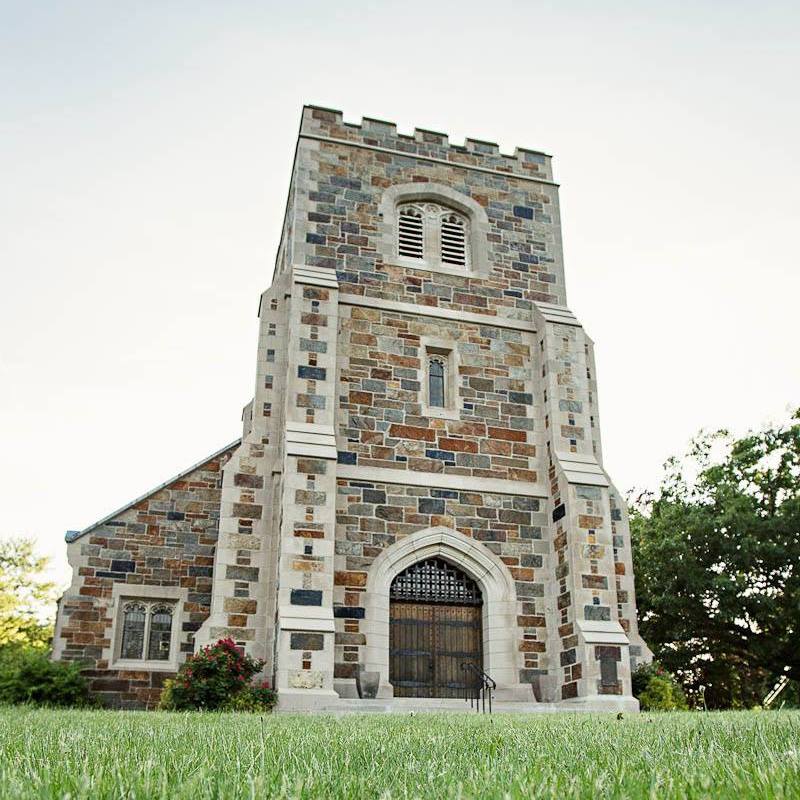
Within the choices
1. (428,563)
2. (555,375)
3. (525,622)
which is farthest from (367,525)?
(555,375)

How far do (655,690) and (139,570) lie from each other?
9906 mm

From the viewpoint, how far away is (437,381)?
16.0 metres

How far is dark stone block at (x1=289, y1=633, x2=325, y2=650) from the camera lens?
1222 centimetres

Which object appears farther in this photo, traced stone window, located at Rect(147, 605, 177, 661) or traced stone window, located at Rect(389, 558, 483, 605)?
traced stone window, located at Rect(147, 605, 177, 661)

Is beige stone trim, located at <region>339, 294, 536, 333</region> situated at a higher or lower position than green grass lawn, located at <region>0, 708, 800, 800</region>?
higher

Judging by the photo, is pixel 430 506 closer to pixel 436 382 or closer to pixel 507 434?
pixel 507 434

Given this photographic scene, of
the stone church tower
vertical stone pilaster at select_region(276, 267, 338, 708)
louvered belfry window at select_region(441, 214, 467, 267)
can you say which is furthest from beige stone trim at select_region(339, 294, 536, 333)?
louvered belfry window at select_region(441, 214, 467, 267)

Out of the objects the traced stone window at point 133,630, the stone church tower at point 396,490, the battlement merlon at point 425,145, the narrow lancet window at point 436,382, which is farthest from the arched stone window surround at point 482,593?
the battlement merlon at point 425,145

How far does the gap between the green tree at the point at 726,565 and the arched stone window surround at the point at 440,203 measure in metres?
9.85

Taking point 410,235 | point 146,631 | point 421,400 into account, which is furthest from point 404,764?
point 410,235

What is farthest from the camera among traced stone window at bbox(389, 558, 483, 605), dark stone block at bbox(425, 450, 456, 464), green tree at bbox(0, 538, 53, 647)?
green tree at bbox(0, 538, 53, 647)

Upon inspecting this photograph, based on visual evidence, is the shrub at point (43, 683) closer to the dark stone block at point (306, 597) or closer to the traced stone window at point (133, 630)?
the traced stone window at point (133, 630)

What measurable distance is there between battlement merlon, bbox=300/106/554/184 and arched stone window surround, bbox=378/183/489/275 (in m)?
0.89

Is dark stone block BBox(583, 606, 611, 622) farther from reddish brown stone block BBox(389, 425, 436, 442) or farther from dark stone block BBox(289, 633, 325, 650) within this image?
dark stone block BBox(289, 633, 325, 650)
